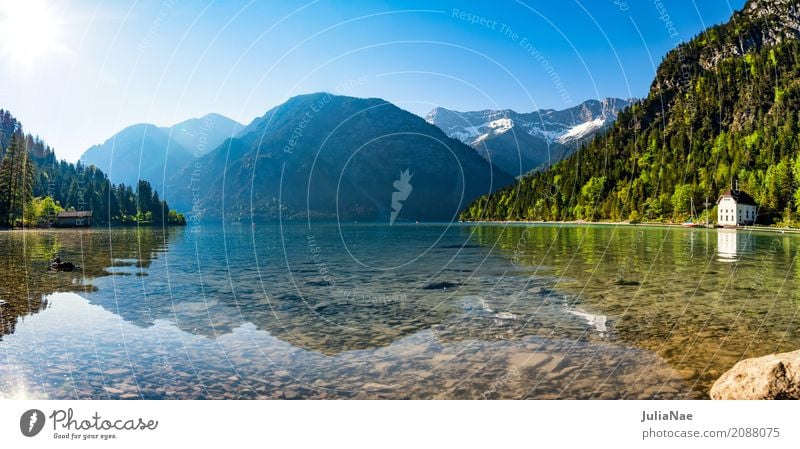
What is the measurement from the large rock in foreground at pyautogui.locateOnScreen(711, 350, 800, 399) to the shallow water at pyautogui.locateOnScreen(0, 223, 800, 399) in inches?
29.8

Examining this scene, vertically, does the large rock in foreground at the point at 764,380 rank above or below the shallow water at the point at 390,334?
above

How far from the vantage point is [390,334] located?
59.4 ft

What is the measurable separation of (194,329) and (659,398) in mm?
15785

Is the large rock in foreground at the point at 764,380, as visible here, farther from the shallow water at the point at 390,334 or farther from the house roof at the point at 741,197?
the house roof at the point at 741,197

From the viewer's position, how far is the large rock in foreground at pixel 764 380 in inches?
393

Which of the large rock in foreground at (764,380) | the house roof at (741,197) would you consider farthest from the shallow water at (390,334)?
the house roof at (741,197)

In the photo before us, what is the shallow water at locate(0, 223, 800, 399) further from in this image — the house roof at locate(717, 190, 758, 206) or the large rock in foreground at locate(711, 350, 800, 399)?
the house roof at locate(717, 190, 758, 206)

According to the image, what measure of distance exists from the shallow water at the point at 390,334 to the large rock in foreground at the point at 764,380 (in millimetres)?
757

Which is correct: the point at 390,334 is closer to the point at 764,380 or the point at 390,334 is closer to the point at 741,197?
the point at 764,380

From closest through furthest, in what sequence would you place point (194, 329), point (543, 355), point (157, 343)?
point (543, 355) → point (157, 343) → point (194, 329)

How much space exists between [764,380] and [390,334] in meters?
11.1

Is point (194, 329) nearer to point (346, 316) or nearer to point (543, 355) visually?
point (346, 316)

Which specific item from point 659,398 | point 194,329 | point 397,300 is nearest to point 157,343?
point 194,329

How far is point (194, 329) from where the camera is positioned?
19.1 metres
